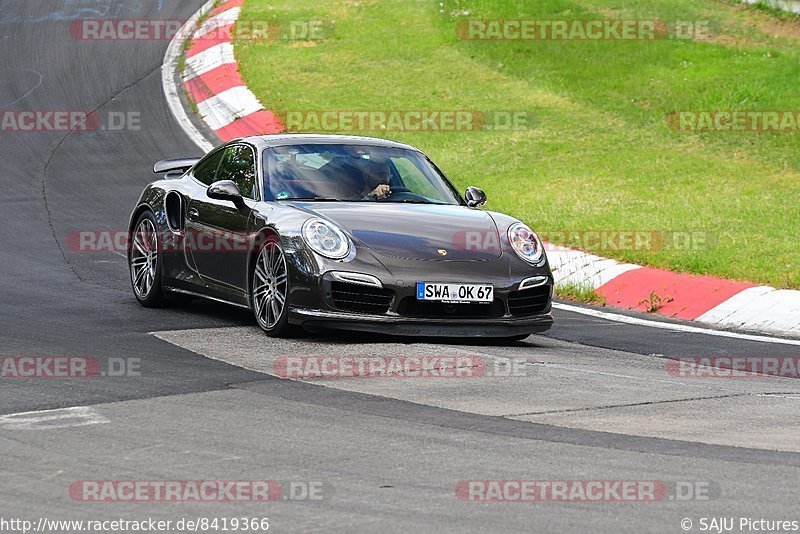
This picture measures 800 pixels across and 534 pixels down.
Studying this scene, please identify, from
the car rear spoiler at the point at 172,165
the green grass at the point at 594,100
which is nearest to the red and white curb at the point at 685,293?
the green grass at the point at 594,100

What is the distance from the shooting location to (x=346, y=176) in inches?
391

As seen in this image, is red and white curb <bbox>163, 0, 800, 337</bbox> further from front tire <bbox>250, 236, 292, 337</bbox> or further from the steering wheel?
front tire <bbox>250, 236, 292, 337</bbox>

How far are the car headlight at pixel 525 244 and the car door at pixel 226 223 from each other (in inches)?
69.7

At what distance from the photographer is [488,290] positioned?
898 cm

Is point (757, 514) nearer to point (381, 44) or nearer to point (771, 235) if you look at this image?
point (771, 235)

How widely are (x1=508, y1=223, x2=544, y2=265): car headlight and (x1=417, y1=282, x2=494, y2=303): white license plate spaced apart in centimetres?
49

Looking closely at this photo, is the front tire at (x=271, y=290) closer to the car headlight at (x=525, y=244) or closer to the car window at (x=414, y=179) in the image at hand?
the car window at (x=414, y=179)

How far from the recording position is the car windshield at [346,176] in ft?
32.1

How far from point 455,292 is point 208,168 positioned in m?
2.80

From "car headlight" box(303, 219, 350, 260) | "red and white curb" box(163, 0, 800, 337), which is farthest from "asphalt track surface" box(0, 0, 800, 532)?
"red and white curb" box(163, 0, 800, 337)

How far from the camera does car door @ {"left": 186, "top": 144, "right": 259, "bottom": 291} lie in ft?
31.9

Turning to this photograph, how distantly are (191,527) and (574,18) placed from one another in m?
19.9

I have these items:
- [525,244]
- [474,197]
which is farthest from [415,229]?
[474,197]

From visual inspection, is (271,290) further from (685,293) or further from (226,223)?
(685,293)
